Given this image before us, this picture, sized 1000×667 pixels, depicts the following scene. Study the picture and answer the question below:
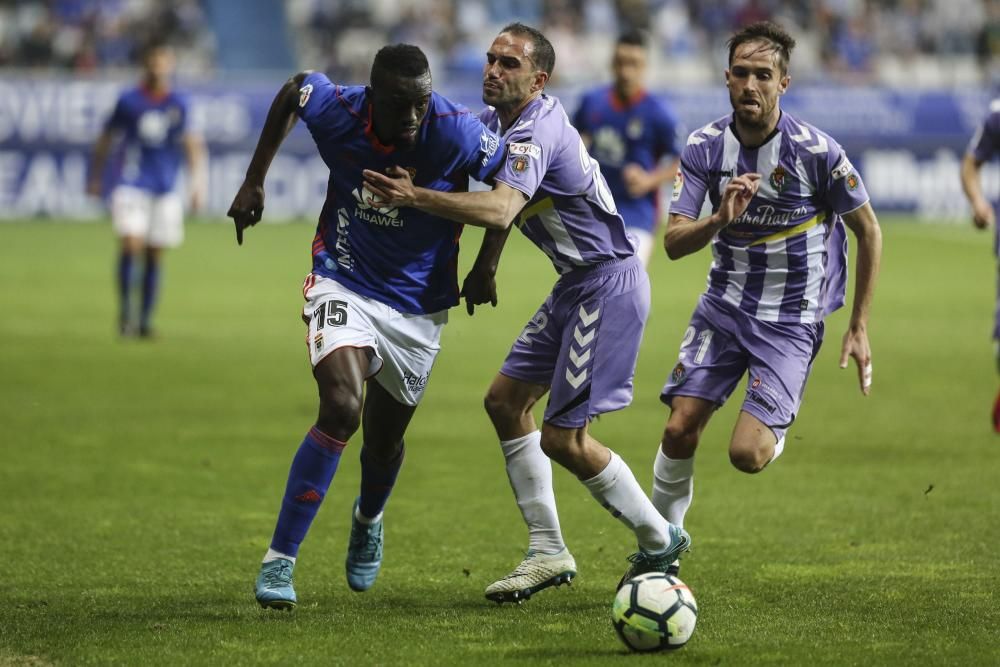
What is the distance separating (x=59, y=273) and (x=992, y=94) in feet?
57.7

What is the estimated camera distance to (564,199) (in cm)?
622

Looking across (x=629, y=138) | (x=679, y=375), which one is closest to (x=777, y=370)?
(x=679, y=375)

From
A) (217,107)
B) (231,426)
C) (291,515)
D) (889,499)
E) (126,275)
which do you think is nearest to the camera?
(291,515)

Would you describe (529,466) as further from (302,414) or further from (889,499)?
(302,414)

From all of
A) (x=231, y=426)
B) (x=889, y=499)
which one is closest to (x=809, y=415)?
(x=889, y=499)

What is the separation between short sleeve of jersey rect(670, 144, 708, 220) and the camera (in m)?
6.36

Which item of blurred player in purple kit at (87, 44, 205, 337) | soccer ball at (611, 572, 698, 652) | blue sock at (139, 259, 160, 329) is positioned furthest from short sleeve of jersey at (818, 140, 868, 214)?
blurred player in purple kit at (87, 44, 205, 337)

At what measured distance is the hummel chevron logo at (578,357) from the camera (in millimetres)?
6168

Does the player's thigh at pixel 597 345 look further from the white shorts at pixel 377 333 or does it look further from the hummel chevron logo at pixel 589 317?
the white shorts at pixel 377 333

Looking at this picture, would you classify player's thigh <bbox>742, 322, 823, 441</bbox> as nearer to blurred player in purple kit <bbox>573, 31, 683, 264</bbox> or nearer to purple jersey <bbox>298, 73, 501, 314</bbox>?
purple jersey <bbox>298, 73, 501, 314</bbox>

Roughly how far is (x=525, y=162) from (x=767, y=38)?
1.21 metres

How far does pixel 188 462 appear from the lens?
9336mm

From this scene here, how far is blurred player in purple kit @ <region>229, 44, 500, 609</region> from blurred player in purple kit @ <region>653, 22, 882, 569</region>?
96 cm

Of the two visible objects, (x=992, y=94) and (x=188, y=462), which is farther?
(x=992, y=94)
